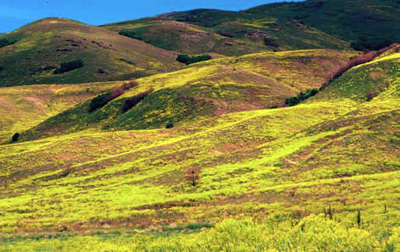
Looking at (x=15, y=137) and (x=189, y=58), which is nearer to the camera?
(x=15, y=137)

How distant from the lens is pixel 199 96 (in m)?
92.1

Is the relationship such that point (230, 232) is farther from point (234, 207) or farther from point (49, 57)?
point (49, 57)

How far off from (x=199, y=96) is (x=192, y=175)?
4361 centimetres

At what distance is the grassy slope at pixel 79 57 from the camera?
6161 inches

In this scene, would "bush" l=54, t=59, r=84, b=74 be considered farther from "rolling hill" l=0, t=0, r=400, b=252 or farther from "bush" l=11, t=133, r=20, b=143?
"bush" l=11, t=133, r=20, b=143

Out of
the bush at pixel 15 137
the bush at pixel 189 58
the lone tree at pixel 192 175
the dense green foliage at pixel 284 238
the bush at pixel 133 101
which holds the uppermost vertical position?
the bush at pixel 189 58

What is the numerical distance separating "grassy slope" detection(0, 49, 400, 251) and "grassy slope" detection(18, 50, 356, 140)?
9485mm

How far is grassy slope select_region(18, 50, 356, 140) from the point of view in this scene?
3460 inches

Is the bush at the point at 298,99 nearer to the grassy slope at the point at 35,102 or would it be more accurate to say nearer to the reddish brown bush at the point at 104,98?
the reddish brown bush at the point at 104,98

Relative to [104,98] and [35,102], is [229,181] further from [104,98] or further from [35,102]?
[35,102]

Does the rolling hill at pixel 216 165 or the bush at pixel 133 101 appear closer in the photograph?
the rolling hill at pixel 216 165

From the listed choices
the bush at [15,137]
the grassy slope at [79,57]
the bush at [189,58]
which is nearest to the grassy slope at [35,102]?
the bush at [15,137]

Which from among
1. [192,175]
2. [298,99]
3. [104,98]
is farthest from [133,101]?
[192,175]

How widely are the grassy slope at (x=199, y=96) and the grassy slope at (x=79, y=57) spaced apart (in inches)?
1780
